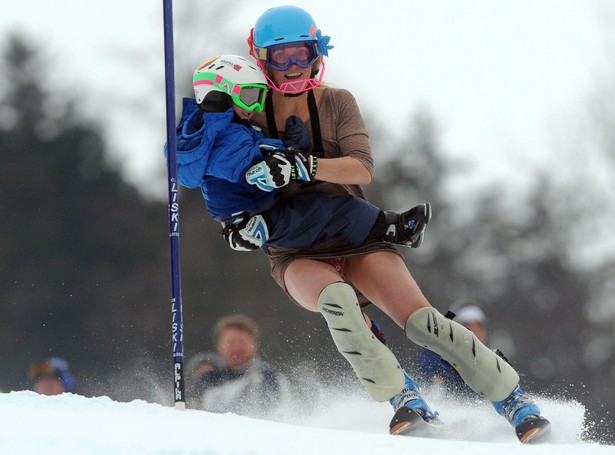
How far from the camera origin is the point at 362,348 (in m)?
4.41

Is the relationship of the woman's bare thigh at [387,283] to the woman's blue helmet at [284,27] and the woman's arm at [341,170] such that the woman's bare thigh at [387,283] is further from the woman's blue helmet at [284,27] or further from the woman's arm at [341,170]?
the woman's blue helmet at [284,27]

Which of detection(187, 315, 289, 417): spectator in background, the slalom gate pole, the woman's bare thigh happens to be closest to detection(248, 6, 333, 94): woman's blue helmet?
the slalom gate pole

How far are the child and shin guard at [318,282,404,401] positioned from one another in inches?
17.2

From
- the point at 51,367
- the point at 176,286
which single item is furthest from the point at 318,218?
the point at 51,367

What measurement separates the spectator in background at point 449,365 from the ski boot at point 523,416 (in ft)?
0.99

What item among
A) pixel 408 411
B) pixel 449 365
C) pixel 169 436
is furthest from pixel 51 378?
pixel 169 436

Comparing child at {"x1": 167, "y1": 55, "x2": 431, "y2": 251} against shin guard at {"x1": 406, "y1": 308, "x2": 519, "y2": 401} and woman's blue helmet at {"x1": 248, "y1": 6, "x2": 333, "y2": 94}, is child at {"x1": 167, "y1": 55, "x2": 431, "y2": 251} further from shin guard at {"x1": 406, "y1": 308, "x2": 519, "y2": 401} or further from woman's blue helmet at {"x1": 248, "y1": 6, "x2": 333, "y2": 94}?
shin guard at {"x1": 406, "y1": 308, "x2": 519, "y2": 401}

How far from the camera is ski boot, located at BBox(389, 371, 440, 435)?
4375 millimetres

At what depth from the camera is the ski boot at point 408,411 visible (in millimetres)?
4375

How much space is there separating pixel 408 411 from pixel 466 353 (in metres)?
0.38

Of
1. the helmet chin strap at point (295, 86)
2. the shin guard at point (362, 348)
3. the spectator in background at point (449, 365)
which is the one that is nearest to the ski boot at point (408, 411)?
the shin guard at point (362, 348)

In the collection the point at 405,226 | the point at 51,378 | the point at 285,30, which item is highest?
the point at 285,30

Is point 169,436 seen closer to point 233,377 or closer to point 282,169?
point 282,169

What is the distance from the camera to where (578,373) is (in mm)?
23391
